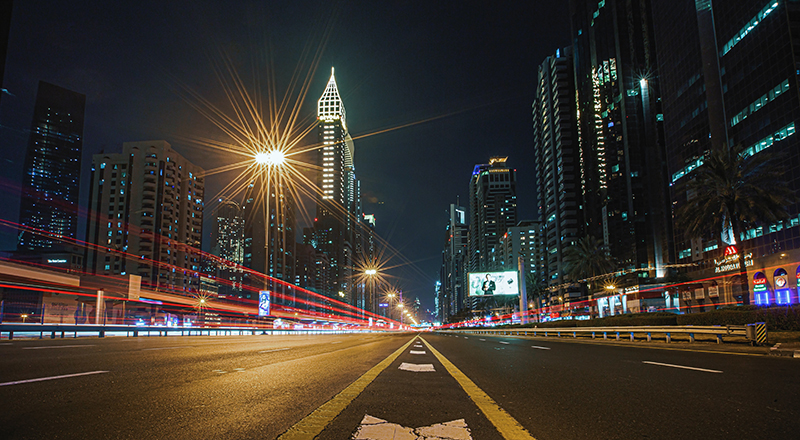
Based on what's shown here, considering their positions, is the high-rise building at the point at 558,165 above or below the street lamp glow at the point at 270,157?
above

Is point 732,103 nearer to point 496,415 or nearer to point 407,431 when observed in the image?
point 496,415

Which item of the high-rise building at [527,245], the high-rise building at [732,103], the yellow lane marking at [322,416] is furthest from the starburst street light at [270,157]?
the high-rise building at [527,245]

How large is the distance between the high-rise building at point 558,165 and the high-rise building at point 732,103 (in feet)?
176

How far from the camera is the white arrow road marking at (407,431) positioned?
3.47 metres

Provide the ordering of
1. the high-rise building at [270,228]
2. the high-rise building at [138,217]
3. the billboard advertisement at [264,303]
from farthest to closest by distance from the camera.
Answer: the high-rise building at [138,217] → the billboard advertisement at [264,303] → the high-rise building at [270,228]

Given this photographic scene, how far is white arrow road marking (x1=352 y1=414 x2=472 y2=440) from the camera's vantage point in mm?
3473

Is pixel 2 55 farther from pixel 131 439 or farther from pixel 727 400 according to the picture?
pixel 727 400

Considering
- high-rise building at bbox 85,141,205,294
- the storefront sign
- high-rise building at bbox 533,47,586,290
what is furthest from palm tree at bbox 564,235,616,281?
high-rise building at bbox 85,141,205,294

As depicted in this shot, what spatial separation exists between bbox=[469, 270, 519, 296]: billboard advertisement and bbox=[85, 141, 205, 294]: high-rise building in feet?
267

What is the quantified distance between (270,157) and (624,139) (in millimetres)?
108913

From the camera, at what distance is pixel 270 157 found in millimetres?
46031

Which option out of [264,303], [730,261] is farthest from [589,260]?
[264,303]

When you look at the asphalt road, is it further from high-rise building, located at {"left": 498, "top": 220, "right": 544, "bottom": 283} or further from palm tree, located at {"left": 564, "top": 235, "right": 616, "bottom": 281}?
high-rise building, located at {"left": 498, "top": 220, "right": 544, "bottom": 283}

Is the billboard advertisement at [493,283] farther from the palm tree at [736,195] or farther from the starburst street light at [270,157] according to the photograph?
the starburst street light at [270,157]
